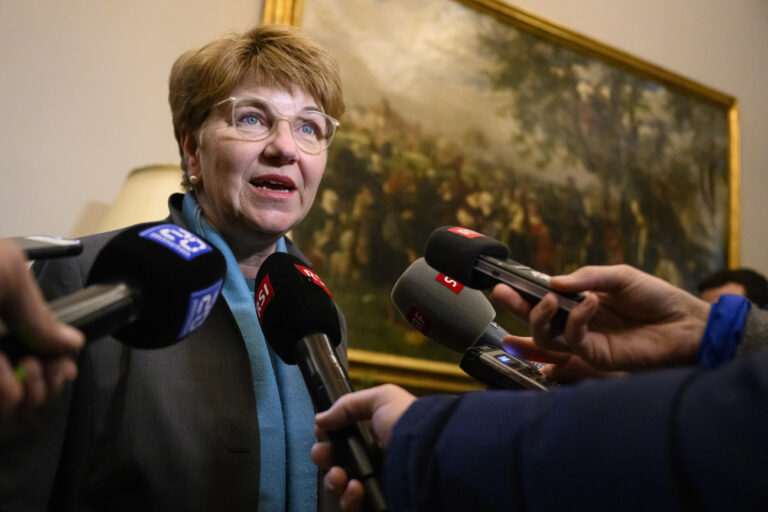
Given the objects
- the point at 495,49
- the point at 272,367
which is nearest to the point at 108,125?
the point at 272,367

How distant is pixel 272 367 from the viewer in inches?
44.5

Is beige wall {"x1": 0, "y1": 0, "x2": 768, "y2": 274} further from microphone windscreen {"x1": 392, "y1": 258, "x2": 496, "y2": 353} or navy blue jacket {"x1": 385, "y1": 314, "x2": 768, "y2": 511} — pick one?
navy blue jacket {"x1": 385, "y1": 314, "x2": 768, "y2": 511}

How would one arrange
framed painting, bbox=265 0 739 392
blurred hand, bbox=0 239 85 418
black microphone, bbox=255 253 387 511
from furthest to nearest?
1. framed painting, bbox=265 0 739 392
2. black microphone, bbox=255 253 387 511
3. blurred hand, bbox=0 239 85 418

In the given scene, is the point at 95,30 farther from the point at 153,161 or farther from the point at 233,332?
the point at 233,332

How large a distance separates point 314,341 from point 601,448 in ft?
→ 1.33

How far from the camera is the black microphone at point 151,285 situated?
1.80 ft

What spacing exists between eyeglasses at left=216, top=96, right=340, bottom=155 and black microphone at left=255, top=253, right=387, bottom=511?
41cm

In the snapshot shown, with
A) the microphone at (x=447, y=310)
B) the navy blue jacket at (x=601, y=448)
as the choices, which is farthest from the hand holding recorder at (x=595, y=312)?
the navy blue jacket at (x=601, y=448)

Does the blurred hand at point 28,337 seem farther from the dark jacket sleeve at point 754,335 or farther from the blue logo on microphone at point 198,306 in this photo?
the dark jacket sleeve at point 754,335

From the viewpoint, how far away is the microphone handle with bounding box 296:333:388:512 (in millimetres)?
637

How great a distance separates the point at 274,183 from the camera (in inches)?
50.1

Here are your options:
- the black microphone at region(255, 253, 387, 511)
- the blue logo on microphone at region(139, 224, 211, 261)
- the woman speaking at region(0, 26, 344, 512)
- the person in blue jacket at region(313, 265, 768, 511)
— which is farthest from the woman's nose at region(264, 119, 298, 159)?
the person in blue jacket at region(313, 265, 768, 511)

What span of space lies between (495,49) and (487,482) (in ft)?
8.26

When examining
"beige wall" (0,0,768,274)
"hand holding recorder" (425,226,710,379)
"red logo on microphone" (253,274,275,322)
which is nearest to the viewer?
"hand holding recorder" (425,226,710,379)
